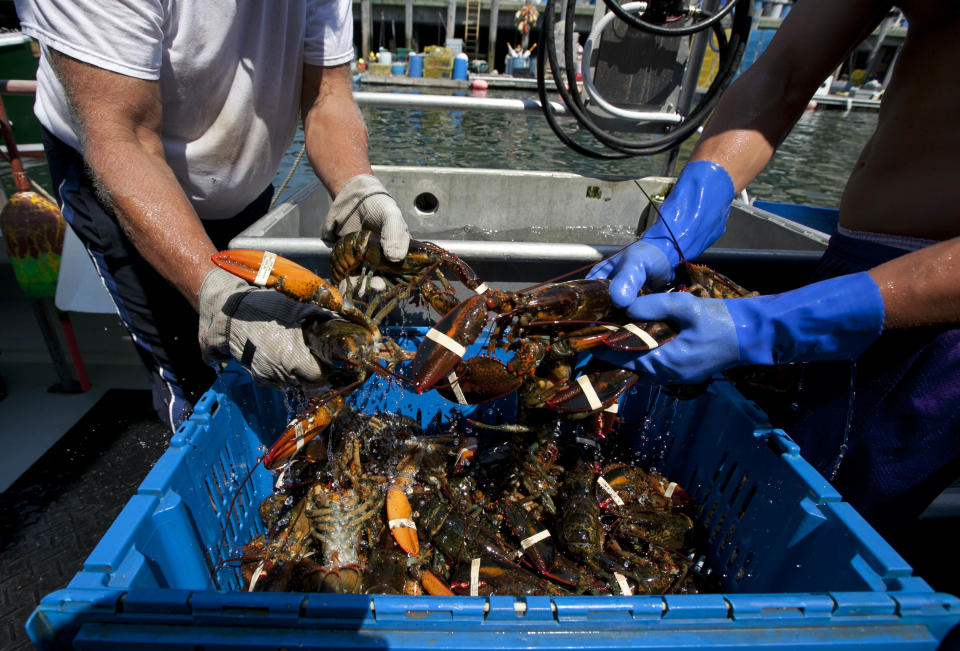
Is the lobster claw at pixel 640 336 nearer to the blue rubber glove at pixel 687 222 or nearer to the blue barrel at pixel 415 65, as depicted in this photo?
the blue rubber glove at pixel 687 222

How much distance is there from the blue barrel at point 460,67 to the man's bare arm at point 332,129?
22.8 meters

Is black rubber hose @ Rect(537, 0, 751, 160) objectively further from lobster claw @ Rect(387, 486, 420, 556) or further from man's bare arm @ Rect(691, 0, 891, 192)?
lobster claw @ Rect(387, 486, 420, 556)

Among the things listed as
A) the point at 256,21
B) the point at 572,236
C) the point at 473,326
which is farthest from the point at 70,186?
the point at 572,236

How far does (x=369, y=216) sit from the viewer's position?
2.04m

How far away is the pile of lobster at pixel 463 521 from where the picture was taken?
173cm

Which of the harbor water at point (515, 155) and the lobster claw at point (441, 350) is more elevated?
the lobster claw at point (441, 350)

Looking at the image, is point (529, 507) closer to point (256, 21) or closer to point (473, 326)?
point (473, 326)

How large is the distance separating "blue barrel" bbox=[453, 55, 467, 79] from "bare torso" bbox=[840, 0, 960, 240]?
2356 centimetres

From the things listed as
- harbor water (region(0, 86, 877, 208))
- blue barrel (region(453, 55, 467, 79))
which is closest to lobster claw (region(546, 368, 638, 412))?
harbor water (region(0, 86, 877, 208))

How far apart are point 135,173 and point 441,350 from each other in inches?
44.2

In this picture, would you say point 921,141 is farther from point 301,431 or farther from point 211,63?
point 211,63

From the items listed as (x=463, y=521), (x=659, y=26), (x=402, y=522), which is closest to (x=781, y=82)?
(x=659, y=26)

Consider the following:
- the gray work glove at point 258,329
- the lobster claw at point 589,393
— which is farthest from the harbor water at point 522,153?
the lobster claw at point 589,393

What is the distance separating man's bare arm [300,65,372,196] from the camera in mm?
2307
